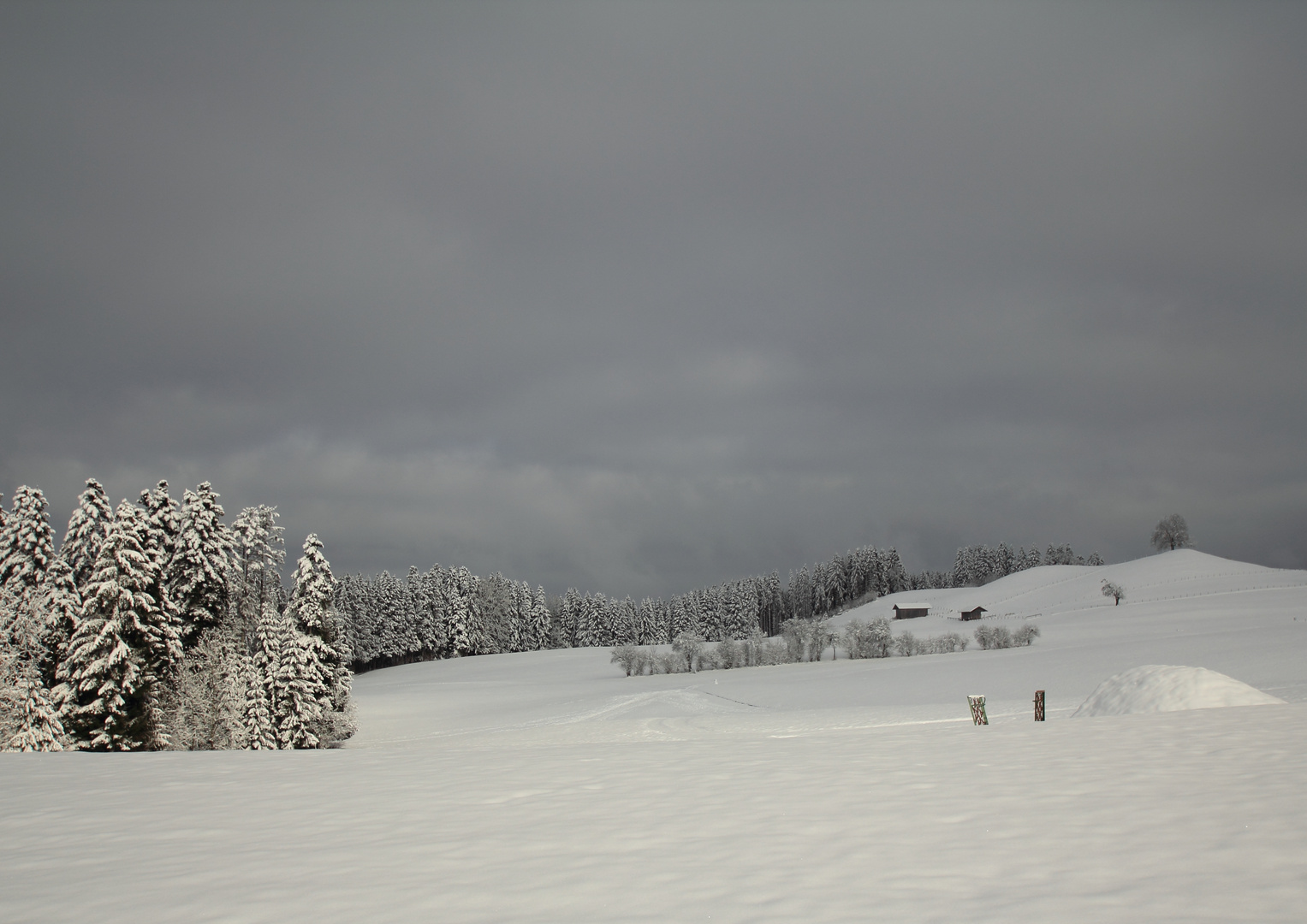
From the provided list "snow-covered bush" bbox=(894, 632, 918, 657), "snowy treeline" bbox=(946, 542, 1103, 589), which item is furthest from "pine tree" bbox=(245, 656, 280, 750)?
"snowy treeline" bbox=(946, 542, 1103, 589)

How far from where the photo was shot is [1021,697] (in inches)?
1587

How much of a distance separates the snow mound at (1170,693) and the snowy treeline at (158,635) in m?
30.4

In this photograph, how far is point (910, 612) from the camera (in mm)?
122875

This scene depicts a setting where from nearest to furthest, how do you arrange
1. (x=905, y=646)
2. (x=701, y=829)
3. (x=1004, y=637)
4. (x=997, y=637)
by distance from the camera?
(x=701, y=829)
(x=1004, y=637)
(x=997, y=637)
(x=905, y=646)

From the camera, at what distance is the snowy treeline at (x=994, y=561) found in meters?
182

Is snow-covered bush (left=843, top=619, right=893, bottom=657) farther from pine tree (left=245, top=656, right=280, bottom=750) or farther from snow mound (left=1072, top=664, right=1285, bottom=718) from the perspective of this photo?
snow mound (left=1072, top=664, right=1285, bottom=718)

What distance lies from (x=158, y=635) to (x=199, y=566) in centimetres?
796

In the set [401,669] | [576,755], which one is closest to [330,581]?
[576,755]

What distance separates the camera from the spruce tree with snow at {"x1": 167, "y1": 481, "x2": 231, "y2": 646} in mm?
36469

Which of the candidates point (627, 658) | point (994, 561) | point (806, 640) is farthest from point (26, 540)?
point (994, 561)

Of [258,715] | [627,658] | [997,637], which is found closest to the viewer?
[258,715]

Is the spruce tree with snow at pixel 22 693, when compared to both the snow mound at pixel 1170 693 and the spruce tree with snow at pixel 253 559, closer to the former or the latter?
the spruce tree with snow at pixel 253 559

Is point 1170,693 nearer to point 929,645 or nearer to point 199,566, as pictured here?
point 199,566

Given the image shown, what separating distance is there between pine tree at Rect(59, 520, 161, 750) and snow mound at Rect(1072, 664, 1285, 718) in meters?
30.7
